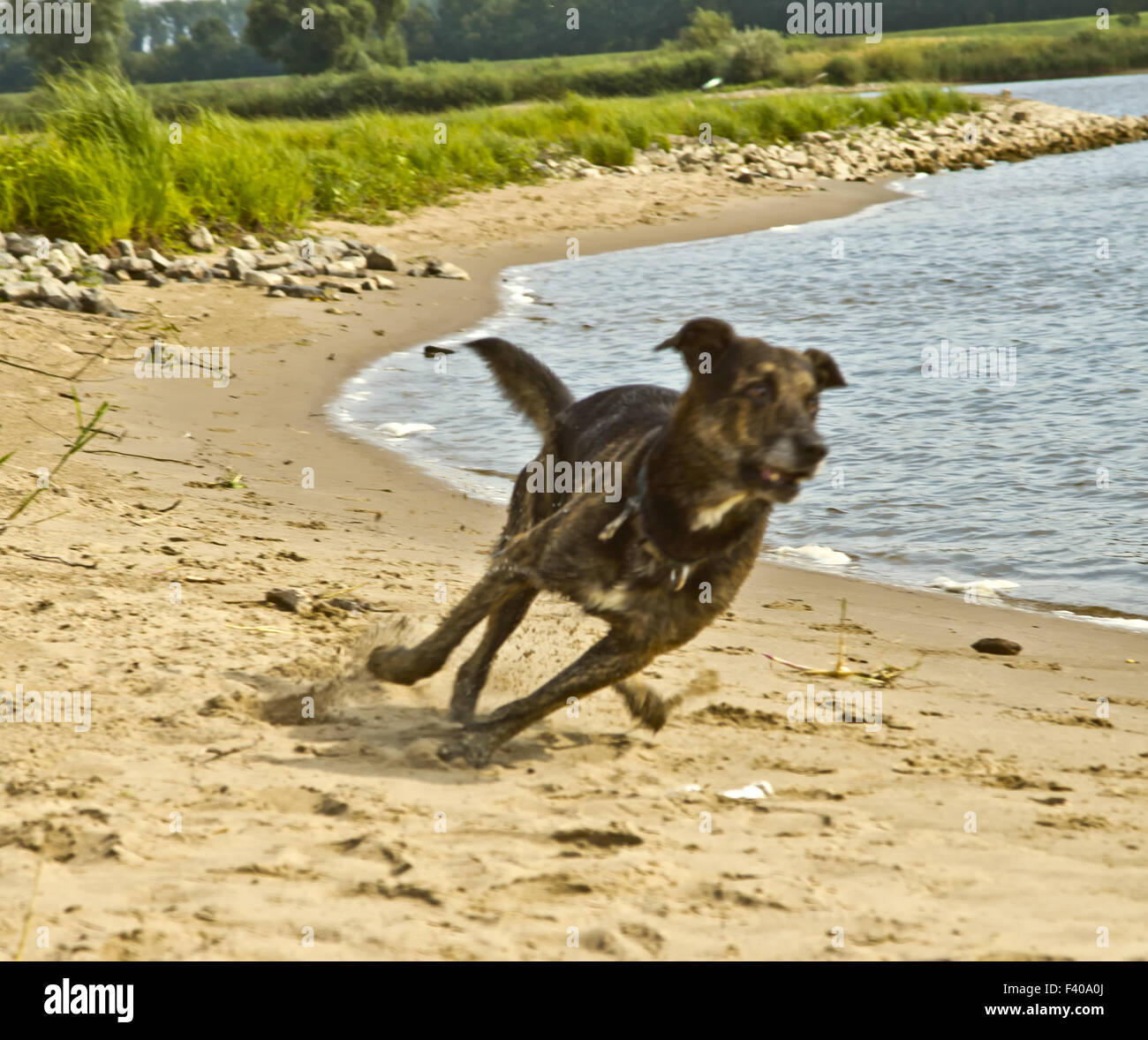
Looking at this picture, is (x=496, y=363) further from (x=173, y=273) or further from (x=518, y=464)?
(x=173, y=273)

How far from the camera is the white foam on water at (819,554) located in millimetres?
6988

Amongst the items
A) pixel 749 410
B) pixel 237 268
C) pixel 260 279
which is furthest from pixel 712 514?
pixel 237 268

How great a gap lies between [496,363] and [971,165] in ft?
101

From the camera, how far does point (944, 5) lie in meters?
87.9

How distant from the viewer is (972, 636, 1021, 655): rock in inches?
217

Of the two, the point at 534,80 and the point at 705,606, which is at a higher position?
the point at 534,80

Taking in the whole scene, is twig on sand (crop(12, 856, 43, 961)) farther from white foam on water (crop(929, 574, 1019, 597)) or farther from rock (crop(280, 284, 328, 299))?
rock (crop(280, 284, 328, 299))

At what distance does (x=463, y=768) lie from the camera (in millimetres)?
4008

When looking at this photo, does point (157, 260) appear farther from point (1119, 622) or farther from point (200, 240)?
point (1119, 622)

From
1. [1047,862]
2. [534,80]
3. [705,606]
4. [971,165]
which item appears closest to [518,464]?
[705,606]

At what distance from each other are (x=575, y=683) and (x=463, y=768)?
473 mm

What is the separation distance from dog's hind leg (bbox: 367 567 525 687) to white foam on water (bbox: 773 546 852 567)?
9.73 feet

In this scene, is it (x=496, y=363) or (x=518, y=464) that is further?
(x=518, y=464)

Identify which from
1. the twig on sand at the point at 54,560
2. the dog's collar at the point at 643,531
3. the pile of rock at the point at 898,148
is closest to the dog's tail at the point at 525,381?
the dog's collar at the point at 643,531
